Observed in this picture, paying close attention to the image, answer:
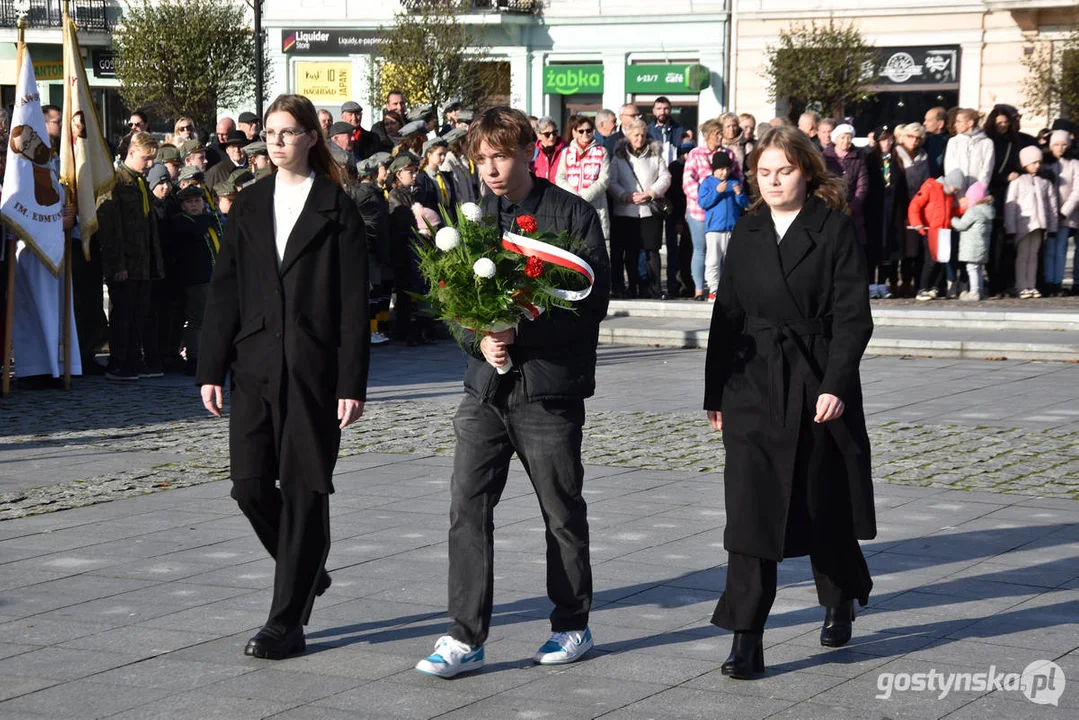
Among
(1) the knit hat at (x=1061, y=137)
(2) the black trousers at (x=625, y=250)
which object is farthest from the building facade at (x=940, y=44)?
(2) the black trousers at (x=625, y=250)

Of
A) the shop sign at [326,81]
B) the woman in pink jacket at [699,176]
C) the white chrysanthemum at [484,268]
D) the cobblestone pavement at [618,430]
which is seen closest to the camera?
the white chrysanthemum at [484,268]

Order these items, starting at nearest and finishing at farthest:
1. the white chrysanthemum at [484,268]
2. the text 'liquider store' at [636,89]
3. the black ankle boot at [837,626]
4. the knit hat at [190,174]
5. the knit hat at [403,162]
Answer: the white chrysanthemum at [484,268], the black ankle boot at [837,626], the knit hat at [190,174], the knit hat at [403,162], the text 'liquider store' at [636,89]

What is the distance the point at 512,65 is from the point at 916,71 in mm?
11509

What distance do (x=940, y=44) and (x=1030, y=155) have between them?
22.6 m

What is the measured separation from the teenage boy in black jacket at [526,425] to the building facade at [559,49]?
3761 centimetres

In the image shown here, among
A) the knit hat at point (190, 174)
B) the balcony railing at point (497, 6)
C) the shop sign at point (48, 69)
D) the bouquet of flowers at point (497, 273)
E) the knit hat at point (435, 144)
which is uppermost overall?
the balcony railing at point (497, 6)

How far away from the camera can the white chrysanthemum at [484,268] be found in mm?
5320

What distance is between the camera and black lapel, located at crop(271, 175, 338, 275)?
5.81 m

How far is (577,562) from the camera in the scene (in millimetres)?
5816

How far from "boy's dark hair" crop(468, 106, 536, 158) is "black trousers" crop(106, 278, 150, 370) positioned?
348 inches

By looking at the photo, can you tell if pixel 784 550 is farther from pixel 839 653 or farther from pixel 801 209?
pixel 801 209

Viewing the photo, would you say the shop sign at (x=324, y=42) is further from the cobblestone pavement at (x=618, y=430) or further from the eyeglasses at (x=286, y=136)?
the eyeglasses at (x=286, y=136)

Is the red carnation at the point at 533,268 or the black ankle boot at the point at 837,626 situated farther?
the black ankle boot at the point at 837,626

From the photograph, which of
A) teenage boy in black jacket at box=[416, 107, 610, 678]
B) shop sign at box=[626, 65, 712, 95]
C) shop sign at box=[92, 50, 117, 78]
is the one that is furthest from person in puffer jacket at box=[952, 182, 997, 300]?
shop sign at box=[92, 50, 117, 78]
